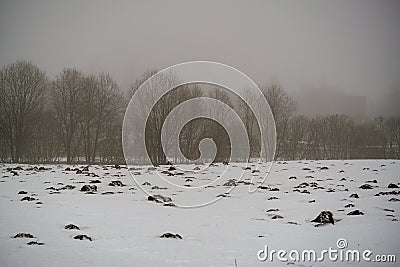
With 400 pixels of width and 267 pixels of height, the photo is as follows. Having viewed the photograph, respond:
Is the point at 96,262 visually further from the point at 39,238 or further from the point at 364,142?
the point at 364,142

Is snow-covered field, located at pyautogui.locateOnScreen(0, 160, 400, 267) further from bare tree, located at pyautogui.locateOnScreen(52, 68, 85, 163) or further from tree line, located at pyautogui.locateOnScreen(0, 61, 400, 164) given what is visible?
bare tree, located at pyautogui.locateOnScreen(52, 68, 85, 163)

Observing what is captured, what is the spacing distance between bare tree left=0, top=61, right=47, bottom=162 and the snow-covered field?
34866mm

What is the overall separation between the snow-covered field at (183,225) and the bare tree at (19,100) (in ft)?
114

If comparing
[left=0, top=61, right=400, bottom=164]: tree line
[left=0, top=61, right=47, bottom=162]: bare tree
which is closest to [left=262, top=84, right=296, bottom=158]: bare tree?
[left=0, top=61, right=400, bottom=164]: tree line

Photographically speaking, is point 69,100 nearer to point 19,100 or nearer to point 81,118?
point 81,118

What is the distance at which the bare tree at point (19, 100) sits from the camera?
46812mm

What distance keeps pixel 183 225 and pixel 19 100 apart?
45921mm

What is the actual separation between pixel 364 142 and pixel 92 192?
66928 millimetres

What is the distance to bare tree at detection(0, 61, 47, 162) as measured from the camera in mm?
46812

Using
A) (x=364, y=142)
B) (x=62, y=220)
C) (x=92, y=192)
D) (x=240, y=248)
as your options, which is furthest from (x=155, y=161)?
(x=364, y=142)

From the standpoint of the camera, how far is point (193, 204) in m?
12.9

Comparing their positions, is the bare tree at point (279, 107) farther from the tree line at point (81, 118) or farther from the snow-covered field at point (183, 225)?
the snow-covered field at point (183, 225)

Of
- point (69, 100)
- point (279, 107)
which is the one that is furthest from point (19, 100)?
point (279, 107)

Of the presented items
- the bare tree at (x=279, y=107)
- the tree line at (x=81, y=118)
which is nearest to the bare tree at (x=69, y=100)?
the tree line at (x=81, y=118)
